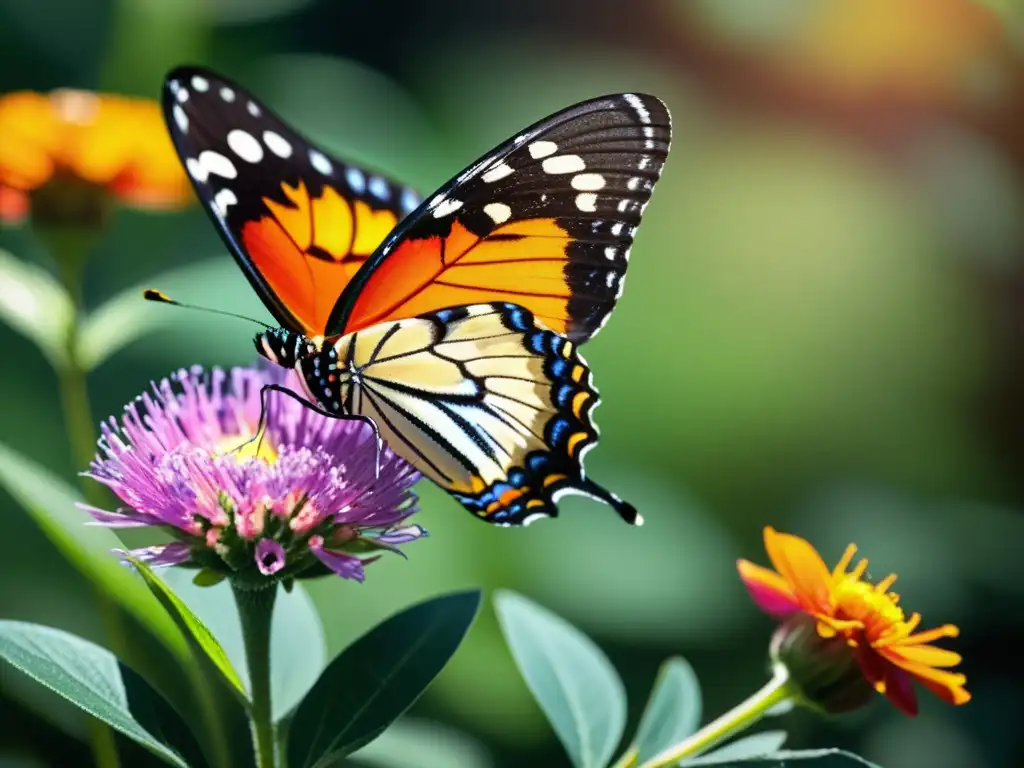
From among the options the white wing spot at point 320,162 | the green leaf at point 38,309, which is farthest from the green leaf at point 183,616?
the green leaf at point 38,309

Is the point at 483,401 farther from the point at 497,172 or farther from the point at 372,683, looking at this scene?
the point at 372,683

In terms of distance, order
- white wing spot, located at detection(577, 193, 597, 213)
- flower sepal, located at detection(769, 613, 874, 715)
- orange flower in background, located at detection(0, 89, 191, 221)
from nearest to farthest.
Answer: flower sepal, located at detection(769, 613, 874, 715) → white wing spot, located at detection(577, 193, 597, 213) → orange flower in background, located at detection(0, 89, 191, 221)

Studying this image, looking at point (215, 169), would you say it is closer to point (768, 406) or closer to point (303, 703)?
point (303, 703)

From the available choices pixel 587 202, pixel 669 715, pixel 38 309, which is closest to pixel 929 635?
pixel 669 715

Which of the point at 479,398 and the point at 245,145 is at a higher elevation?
the point at 245,145

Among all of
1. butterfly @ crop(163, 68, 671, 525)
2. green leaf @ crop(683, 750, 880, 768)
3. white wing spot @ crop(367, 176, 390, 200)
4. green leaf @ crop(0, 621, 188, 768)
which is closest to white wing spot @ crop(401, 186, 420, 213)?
white wing spot @ crop(367, 176, 390, 200)

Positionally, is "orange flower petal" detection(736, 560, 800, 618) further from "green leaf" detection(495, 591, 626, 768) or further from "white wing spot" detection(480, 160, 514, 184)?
"white wing spot" detection(480, 160, 514, 184)
